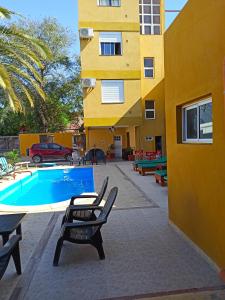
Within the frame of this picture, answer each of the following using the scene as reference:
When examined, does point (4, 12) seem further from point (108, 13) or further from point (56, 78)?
point (56, 78)

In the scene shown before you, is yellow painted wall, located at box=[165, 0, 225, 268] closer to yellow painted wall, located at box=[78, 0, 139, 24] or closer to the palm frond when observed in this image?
the palm frond

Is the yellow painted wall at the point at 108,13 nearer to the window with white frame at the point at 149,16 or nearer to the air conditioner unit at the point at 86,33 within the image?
the air conditioner unit at the point at 86,33

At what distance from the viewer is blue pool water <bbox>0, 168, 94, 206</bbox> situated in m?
11.5

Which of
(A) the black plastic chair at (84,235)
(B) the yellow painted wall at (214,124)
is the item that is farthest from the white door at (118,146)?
(A) the black plastic chair at (84,235)

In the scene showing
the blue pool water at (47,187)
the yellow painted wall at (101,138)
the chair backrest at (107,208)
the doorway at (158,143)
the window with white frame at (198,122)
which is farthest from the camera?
the yellow painted wall at (101,138)

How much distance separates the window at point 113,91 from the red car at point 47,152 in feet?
20.8

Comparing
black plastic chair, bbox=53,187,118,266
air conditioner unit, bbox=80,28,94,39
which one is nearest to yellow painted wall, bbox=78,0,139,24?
air conditioner unit, bbox=80,28,94,39

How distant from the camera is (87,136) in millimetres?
25250

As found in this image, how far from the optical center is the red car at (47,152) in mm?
25297

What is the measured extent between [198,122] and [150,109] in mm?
20333

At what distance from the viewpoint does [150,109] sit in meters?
24.9

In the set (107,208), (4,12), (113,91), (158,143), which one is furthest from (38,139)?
(107,208)

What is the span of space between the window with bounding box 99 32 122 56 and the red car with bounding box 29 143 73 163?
901cm

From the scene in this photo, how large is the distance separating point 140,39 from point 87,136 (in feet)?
30.6
